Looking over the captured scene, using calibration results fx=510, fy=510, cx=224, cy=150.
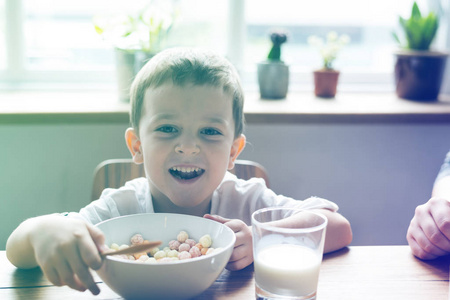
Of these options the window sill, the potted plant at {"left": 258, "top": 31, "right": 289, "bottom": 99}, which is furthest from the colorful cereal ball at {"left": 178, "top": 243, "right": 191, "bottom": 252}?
the potted plant at {"left": 258, "top": 31, "right": 289, "bottom": 99}

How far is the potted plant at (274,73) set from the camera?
1842 mm

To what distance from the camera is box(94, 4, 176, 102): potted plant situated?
1777mm

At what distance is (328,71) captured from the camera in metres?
1.94

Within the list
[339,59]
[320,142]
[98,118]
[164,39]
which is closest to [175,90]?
[98,118]

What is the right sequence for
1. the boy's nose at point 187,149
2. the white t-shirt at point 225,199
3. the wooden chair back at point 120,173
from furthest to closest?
the wooden chair back at point 120,173, the white t-shirt at point 225,199, the boy's nose at point 187,149

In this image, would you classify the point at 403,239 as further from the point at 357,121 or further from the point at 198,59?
the point at 198,59

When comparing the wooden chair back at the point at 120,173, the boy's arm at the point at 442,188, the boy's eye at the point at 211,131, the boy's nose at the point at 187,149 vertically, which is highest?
the boy's eye at the point at 211,131

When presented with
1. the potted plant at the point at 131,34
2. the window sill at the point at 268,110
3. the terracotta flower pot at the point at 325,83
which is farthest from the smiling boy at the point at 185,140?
the terracotta flower pot at the point at 325,83

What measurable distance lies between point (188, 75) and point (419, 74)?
1.22 m

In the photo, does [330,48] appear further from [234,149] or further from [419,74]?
[234,149]

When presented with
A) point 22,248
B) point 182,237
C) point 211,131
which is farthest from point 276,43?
point 22,248

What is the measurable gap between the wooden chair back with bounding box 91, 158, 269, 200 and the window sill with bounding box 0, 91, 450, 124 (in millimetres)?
406

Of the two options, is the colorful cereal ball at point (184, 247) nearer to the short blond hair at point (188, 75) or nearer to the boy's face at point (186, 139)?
the boy's face at point (186, 139)

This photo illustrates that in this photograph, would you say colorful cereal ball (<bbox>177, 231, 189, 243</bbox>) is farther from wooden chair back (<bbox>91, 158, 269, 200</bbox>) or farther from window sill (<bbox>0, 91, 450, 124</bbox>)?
window sill (<bbox>0, 91, 450, 124</bbox>)
